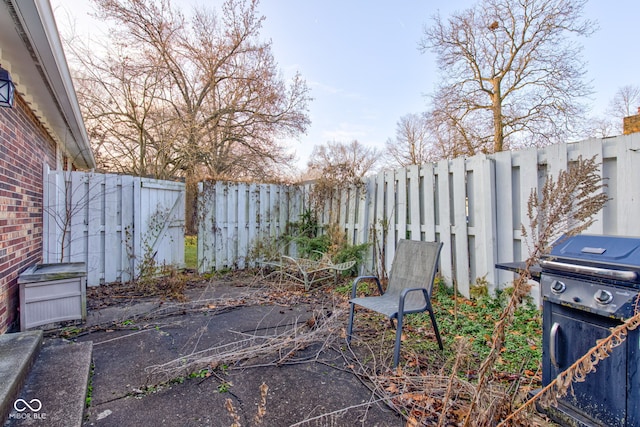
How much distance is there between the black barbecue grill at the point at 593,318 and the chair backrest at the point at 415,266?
109cm

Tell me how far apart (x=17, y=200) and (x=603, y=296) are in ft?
15.5

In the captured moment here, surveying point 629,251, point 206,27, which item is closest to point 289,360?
point 629,251

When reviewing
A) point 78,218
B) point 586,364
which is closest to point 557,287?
point 586,364

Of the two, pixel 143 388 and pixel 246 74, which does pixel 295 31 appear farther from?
pixel 143 388

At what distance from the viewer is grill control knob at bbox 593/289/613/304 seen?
1.38 metres

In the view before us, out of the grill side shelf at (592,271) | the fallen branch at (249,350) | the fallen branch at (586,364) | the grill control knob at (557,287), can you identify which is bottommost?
the fallen branch at (249,350)

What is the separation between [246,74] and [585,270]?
11.8 meters

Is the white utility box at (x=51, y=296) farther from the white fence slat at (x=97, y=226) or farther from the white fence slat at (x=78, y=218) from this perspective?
the white fence slat at (x=97, y=226)

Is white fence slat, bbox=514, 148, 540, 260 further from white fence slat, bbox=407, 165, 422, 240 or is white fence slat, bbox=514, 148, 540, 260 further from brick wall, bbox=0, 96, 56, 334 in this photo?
brick wall, bbox=0, 96, 56, 334

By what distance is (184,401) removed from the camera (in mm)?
2029

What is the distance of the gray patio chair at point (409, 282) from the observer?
2635mm

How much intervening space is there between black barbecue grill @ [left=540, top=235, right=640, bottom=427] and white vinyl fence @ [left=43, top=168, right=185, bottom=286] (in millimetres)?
5443

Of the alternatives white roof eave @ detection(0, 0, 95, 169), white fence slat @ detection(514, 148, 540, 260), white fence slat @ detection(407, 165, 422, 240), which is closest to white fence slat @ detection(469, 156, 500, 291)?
white fence slat @ detection(514, 148, 540, 260)

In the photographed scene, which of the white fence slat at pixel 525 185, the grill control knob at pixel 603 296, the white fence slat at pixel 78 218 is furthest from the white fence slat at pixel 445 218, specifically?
the white fence slat at pixel 78 218
